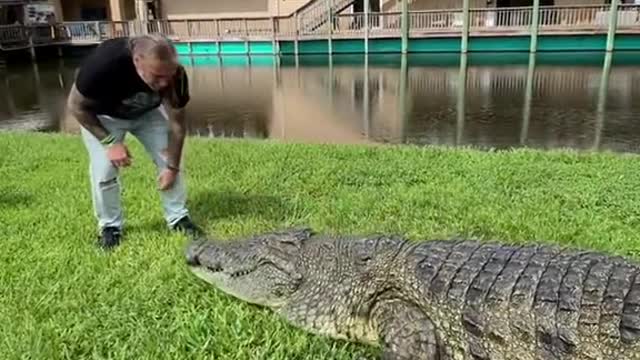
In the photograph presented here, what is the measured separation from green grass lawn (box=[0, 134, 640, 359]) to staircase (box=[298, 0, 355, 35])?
18.4 meters

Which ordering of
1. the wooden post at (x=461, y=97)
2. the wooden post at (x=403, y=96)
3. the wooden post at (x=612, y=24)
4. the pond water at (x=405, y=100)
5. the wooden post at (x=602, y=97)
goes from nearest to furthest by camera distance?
1. the wooden post at (x=602, y=97)
2. the pond water at (x=405, y=100)
3. the wooden post at (x=461, y=97)
4. the wooden post at (x=403, y=96)
5. the wooden post at (x=612, y=24)

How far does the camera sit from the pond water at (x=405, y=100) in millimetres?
10828

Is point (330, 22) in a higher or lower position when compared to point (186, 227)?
higher

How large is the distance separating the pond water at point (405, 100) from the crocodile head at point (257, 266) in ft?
21.8

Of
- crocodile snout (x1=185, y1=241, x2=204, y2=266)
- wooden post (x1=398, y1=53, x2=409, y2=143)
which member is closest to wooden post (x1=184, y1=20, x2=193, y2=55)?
wooden post (x1=398, y1=53, x2=409, y2=143)

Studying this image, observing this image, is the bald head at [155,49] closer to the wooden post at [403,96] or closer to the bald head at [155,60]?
the bald head at [155,60]

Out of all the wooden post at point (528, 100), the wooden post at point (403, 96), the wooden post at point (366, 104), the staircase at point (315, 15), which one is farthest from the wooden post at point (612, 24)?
the staircase at point (315, 15)

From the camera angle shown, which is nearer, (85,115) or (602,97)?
(85,115)

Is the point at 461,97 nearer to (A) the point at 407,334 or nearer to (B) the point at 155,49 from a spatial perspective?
(B) the point at 155,49

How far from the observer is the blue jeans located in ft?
12.0

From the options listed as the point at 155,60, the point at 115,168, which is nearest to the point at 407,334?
the point at 155,60

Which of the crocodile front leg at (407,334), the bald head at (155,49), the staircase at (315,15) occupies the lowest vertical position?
the crocodile front leg at (407,334)

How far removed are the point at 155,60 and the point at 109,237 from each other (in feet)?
4.04

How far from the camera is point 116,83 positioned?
11.4 feet
